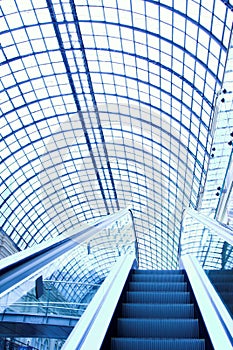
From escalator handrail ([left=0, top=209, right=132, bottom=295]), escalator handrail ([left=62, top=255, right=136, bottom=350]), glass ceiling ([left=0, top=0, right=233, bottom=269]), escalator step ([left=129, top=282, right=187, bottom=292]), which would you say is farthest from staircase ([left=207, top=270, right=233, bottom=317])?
glass ceiling ([left=0, top=0, right=233, bottom=269])

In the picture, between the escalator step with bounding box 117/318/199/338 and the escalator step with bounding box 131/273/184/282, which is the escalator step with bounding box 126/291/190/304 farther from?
the escalator step with bounding box 131/273/184/282

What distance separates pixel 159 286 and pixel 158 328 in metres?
2.75

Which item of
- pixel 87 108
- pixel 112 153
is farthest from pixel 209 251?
pixel 112 153

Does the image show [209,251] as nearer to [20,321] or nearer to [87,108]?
[20,321]

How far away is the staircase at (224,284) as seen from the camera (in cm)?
566

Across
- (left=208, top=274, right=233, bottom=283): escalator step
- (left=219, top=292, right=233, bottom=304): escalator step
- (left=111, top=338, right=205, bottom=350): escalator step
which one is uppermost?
(left=208, top=274, right=233, bottom=283): escalator step

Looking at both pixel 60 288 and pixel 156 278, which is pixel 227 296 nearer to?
pixel 60 288

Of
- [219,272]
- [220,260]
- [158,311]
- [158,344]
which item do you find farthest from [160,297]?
[158,344]

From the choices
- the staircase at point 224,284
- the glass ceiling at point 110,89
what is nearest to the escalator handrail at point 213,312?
the staircase at point 224,284

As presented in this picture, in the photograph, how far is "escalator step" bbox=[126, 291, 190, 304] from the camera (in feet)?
27.3

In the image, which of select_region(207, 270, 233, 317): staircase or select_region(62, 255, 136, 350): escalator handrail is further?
select_region(207, 270, 233, 317): staircase

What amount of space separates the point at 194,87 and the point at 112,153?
18.3 meters

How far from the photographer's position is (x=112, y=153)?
47531 millimetres

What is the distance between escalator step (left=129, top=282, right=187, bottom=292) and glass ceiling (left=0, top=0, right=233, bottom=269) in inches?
645
